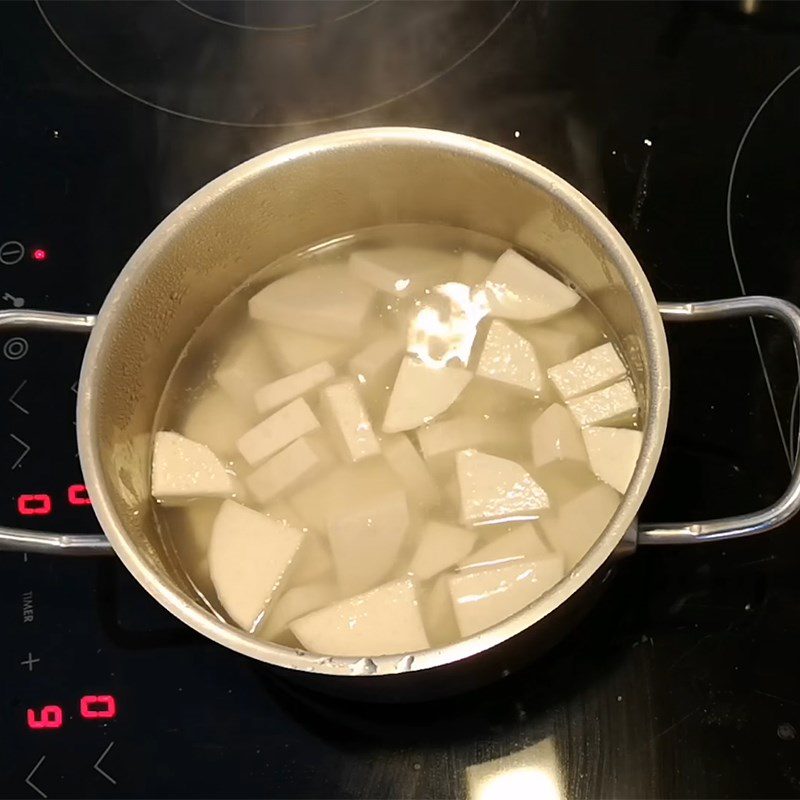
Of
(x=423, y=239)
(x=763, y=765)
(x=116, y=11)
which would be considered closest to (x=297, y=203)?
(x=423, y=239)

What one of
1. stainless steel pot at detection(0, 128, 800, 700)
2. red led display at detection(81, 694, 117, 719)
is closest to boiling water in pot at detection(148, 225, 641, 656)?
stainless steel pot at detection(0, 128, 800, 700)

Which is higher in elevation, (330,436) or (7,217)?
(7,217)

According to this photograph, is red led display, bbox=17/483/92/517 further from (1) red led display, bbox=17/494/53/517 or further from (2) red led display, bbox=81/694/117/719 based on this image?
(2) red led display, bbox=81/694/117/719

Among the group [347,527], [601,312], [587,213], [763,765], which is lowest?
[763,765]

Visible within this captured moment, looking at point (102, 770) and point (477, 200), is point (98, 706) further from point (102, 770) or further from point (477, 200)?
point (477, 200)

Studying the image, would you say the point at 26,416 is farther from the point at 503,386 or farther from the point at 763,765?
the point at 763,765
